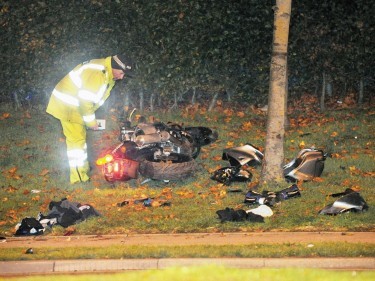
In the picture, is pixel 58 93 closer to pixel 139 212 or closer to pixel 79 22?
pixel 139 212

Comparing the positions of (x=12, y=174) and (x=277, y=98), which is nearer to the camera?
(x=277, y=98)

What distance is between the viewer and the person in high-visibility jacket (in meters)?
14.4

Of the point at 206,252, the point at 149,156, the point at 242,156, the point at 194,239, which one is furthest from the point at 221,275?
the point at 242,156

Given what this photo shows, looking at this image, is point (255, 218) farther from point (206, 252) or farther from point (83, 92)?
point (83, 92)

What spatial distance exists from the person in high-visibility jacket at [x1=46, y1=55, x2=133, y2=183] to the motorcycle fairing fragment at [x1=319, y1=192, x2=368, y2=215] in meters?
4.65

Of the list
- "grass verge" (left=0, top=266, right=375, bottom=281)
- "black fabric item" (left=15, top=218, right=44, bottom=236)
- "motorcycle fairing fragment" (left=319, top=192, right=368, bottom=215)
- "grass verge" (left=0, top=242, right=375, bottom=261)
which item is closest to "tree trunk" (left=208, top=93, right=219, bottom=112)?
"motorcycle fairing fragment" (left=319, top=192, right=368, bottom=215)

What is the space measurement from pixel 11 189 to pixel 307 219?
562 cm

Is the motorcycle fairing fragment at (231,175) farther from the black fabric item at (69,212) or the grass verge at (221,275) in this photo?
the grass verge at (221,275)

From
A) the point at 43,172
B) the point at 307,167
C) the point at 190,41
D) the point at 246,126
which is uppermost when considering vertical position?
the point at 190,41

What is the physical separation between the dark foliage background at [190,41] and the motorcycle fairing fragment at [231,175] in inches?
222

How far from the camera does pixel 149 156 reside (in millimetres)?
14375

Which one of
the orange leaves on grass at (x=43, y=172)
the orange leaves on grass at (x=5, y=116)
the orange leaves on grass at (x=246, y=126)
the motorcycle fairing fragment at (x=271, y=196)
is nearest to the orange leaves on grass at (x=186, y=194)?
the motorcycle fairing fragment at (x=271, y=196)

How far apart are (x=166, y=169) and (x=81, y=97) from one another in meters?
1.97

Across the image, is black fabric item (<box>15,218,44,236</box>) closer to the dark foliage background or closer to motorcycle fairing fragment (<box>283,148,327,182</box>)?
motorcycle fairing fragment (<box>283,148,327,182</box>)
